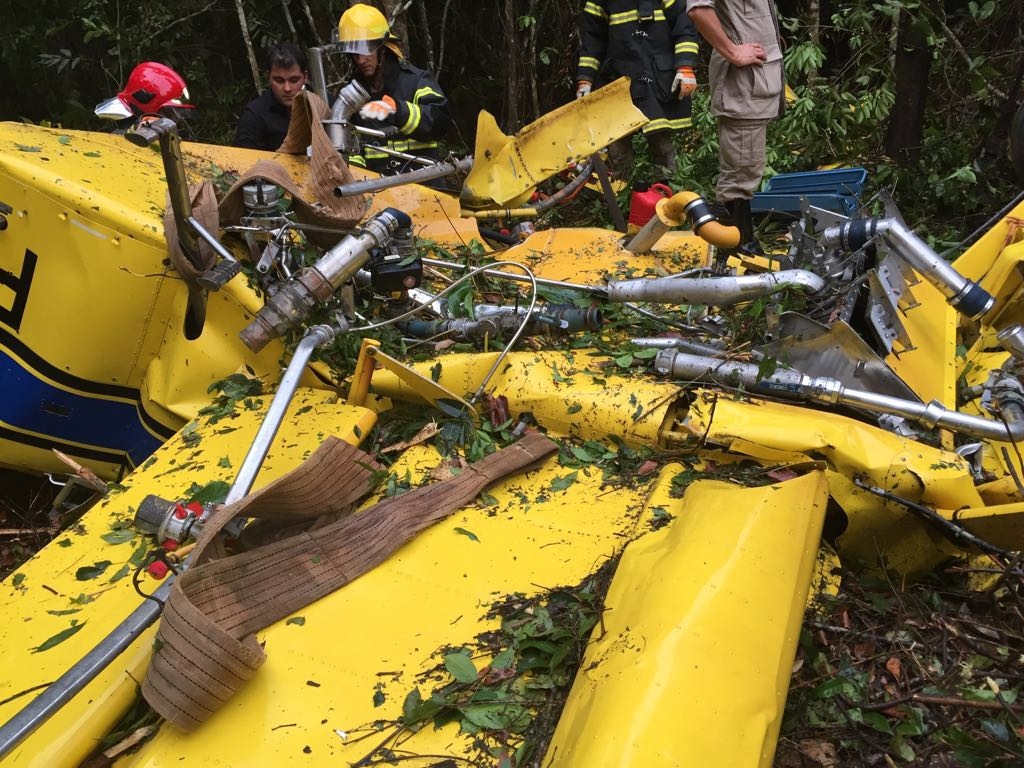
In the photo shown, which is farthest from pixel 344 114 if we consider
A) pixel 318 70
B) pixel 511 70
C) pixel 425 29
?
pixel 425 29

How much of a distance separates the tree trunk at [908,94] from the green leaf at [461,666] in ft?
17.2

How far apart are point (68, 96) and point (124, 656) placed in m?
8.96

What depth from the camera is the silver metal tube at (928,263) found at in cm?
212

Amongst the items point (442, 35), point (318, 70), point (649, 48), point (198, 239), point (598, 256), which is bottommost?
point (598, 256)

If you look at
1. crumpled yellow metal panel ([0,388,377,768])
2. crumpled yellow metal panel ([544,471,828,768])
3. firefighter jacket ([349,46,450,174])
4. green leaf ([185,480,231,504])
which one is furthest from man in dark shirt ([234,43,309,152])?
crumpled yellow metal panel ([544,471,828,768])

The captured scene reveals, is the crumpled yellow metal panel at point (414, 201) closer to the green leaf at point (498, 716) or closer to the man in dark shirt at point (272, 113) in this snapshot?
the man in dark shirt at point (272, 113)

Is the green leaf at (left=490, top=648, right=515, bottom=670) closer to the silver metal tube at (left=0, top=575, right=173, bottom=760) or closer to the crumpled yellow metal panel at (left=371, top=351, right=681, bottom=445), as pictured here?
the silver metal tube at (left=0, top=575, right=173, bottom=760)

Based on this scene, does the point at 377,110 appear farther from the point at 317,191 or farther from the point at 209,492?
the point at 209,492

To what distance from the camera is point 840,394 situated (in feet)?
7.11

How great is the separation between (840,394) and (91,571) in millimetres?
2042

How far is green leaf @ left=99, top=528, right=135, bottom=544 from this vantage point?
201cm

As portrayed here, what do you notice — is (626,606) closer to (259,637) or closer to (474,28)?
(259,637)

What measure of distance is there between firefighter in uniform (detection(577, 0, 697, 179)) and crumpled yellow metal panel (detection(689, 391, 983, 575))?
397cm

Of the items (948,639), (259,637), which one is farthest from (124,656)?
(948,639)
